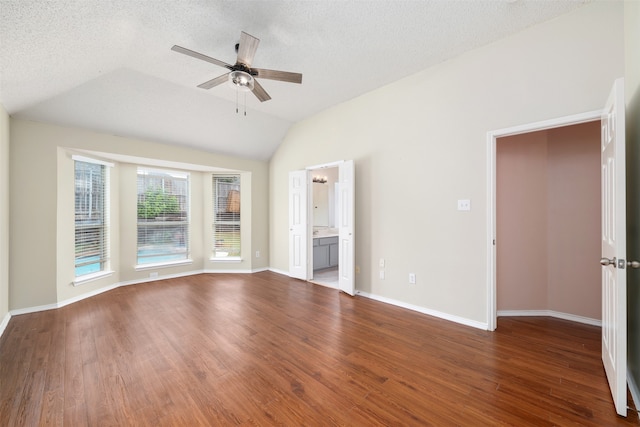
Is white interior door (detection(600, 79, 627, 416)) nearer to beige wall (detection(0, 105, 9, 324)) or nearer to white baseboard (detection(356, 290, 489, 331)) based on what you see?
white baseboard (detection(356, 290, 489, 331))

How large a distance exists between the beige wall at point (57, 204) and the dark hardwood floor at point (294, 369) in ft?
1.62

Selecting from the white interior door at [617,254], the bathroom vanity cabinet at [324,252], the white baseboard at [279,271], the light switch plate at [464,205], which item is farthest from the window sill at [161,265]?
the white interior door at [617,254]

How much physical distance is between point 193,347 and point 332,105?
3.98 metres

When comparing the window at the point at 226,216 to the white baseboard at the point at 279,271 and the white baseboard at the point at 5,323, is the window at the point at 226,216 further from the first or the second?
the white baseboard at the point at 5,323

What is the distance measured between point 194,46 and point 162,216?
3.54 metres

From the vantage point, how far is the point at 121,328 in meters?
2.89

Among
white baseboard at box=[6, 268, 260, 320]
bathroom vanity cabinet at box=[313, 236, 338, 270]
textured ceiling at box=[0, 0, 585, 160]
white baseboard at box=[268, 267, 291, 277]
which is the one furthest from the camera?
bathroom vanity cabinet at box=[313, 236, 338, 270]

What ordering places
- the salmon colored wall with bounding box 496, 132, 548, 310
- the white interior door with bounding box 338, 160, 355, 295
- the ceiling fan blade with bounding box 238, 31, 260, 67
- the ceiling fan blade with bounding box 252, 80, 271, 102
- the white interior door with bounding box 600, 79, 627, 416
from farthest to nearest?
the white interior door with bounding box 338, 160, 355, 295
the salmon colored wall with bounding box 496, 132, 548, 310
the ceiling fan blade with bounding box 252, 80, 271, 102
the ceiling fan blade with bounding box 238, 31, 260, 67
the white interior door with bounding box 600, 79, 627, 416

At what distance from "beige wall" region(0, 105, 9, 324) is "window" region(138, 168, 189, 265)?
5.87 feet

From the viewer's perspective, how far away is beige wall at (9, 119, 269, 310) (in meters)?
3.25

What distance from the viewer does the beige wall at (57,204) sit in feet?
10.7

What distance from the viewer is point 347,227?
13.3 feet

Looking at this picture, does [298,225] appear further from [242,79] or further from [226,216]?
[242,79]

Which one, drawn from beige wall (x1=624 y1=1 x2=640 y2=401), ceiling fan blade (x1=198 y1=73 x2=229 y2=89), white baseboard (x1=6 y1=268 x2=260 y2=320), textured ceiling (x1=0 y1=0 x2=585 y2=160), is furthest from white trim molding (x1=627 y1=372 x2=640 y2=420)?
white baseboard (x1=6 y1=268 x2=260 y2=320)
